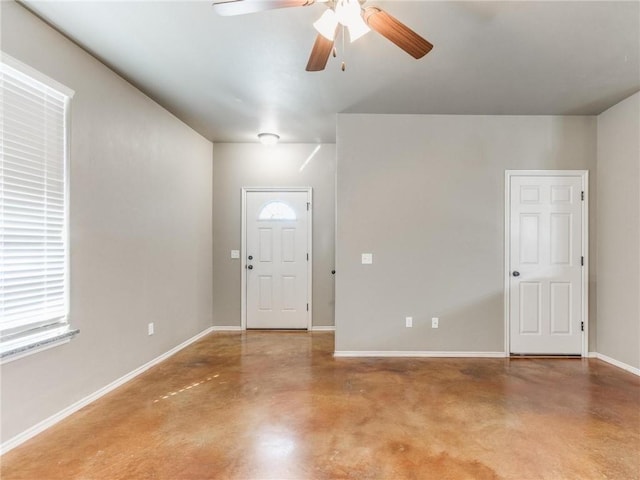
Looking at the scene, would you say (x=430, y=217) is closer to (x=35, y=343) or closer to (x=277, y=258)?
(x=277, y=258)

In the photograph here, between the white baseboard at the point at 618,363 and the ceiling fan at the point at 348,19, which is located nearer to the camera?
the ceiling fan at the point at 348,19

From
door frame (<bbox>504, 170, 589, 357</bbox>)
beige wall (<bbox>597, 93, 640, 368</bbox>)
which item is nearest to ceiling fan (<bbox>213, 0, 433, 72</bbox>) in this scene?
door frame (<bbox>504, 170, 589, 357</bbox>)

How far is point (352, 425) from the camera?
2.26 m

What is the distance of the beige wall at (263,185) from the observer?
4.87m

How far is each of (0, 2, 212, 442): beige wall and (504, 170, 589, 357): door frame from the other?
3.80m

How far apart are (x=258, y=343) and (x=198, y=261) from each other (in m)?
1.37

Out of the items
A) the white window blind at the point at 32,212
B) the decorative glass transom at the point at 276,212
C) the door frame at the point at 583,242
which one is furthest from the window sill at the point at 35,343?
the door frame at the point at 583,242

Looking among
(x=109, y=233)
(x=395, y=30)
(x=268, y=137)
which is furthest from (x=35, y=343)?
(x=268, y=137)

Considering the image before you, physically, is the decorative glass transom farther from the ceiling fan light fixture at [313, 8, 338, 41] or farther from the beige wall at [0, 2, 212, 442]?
the ceiling fan light fixture at [313, 8, 338, 41]

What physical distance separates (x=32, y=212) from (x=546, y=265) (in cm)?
473

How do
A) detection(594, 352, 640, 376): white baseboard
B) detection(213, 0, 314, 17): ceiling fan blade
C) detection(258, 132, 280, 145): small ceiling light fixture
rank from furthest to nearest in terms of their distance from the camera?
1. detection(258, 132, 280, 145): small ceiling light fixture
2. detection(594, 352, 640, 376): white baseboard
3. detection(213, 0, 314, 17): ceiling fan blade

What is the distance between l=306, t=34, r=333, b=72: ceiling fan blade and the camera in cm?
184

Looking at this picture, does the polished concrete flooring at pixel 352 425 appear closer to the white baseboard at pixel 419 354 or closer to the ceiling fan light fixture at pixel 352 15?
the white baseboard at pixel 419 354

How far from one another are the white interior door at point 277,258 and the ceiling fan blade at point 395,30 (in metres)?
3.14
